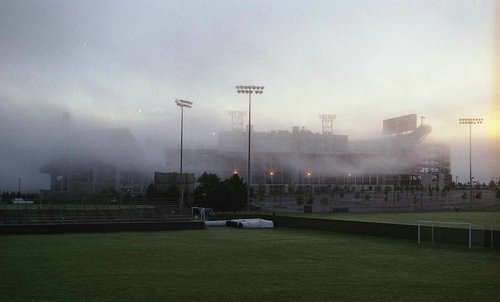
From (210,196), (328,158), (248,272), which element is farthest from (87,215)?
(328,158)

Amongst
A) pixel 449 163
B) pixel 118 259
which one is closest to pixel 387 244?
pixel 118 259

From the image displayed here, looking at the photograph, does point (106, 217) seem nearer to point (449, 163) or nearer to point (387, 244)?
point (387, 244)

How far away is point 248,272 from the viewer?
1512 centimetres

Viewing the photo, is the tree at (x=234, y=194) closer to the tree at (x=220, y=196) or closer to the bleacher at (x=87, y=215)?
the tree at (x=220, y=196)

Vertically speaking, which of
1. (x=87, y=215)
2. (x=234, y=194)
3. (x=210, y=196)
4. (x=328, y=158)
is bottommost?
(x=87, y=215)

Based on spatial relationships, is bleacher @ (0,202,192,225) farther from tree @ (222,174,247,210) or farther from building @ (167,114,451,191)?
building @ (167,114,451,191)

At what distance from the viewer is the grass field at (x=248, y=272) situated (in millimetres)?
11555

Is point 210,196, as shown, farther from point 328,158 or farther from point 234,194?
point 328,158

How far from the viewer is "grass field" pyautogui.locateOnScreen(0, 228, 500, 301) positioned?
1155 centimetres

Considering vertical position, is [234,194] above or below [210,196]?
above

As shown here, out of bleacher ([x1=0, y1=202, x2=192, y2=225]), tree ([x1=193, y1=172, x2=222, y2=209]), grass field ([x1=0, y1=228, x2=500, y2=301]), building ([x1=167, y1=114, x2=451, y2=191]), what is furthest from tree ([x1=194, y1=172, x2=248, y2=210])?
building ([x1=167, y1=114, x2=451, y2=191])

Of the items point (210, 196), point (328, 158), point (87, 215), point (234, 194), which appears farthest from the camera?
point (328, 158)

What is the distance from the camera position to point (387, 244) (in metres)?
24.2

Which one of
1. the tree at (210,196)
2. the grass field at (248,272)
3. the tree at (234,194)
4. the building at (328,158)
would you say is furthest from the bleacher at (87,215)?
the building at (328,158)
